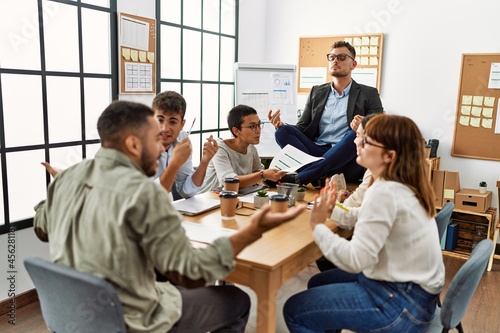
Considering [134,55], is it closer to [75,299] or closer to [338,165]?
[338,165]

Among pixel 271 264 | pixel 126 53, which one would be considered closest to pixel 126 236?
pixel 271 264

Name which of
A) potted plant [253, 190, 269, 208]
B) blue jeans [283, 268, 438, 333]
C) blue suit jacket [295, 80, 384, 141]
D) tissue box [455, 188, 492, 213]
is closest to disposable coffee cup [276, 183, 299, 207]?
potted plant [253, 190, 269, 208]

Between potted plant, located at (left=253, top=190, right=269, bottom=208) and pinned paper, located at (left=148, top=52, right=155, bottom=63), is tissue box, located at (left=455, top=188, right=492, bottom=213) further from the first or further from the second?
pinned paper, located at (left=148, top=52, right=155, bottom=63)

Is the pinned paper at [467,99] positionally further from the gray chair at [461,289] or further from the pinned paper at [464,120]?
the gray chair at [461,289]

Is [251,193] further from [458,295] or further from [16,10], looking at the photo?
[16,10]

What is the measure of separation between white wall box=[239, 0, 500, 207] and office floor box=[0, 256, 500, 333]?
1039 millimetres

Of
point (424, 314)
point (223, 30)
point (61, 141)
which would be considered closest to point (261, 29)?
point (223, 30)

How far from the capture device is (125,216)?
1157mm

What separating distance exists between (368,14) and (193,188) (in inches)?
115

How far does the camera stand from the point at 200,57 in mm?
4320

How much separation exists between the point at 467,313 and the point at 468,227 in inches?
49.2

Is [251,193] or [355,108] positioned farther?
[355,108]

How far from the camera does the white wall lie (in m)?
3.97

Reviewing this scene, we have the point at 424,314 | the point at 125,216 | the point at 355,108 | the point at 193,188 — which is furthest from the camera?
the point at 355,108
